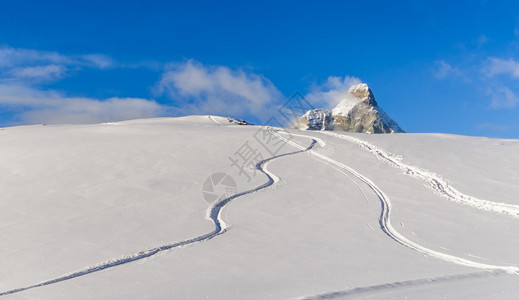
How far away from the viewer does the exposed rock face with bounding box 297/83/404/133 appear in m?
Answer: 79.9

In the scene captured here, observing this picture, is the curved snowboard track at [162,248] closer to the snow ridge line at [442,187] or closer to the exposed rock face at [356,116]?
the snow ridge line at [442,187]

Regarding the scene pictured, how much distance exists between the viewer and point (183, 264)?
907 cm

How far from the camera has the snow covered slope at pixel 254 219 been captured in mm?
8289

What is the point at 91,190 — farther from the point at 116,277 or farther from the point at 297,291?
the point at 297,291

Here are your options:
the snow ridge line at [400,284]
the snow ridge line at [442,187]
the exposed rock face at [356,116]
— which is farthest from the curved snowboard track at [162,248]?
the exposed rock face at [356,116]

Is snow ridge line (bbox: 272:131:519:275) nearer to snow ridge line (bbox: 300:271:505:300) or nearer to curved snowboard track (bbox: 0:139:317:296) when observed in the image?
snow ridge line (bbox: 300:271:505:300)

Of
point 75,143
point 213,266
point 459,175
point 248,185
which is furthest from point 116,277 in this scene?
point 459,175

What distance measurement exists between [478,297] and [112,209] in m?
10.2

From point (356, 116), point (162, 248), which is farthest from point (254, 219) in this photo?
point (356, 116)

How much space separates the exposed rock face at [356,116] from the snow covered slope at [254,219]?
57.1 metres

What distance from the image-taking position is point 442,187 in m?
16.8

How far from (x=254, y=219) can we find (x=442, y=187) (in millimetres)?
8903

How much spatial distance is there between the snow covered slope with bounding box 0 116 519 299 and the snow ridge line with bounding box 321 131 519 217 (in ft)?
0.28

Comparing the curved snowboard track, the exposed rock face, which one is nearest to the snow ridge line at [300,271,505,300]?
the curved snowboard track
